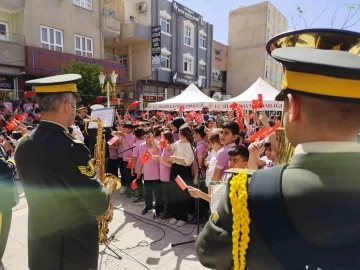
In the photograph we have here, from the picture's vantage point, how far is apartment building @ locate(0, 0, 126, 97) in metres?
14.6

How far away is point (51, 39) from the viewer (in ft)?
54.4

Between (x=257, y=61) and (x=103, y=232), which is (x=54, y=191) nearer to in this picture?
(x=103, y=232)

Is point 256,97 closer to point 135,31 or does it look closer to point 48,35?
point 48,35

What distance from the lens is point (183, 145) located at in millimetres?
4535

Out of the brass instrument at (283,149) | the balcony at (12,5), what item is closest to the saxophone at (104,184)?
the brass instrument at (283,149)

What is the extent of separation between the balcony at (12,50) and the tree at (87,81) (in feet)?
8.15

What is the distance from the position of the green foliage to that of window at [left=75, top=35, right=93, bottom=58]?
3939 mm

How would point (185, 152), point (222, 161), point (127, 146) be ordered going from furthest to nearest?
1. point (127, 146)
2. point (185, 152)
3. point (222, 161)

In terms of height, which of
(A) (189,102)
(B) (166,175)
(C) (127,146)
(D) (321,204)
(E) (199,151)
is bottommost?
(B) (166,175)

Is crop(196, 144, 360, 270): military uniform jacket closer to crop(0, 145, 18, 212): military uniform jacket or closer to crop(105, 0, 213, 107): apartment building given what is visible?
crop(0, 145, 18, 212): military uniform jacket

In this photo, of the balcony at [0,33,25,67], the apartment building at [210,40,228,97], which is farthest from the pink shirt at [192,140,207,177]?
the apartment building at [210,40,228,97]

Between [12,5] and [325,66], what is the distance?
1869 cm

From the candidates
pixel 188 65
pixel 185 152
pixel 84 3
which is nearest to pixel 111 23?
pixel 84 3

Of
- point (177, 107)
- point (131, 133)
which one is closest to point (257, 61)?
point (177, 107)
